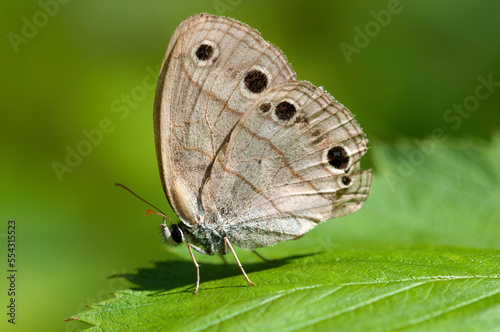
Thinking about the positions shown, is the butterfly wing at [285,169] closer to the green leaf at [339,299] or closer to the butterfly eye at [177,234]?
the butterfly eye at [177,234]

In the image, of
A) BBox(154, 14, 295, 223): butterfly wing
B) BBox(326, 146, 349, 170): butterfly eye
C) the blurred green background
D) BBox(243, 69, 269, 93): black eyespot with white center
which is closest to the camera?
BBox(154, 14, 295, 223): butterfly wing

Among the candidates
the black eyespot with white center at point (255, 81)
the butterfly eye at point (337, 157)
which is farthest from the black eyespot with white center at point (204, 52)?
the butterfly eye at point (337, 157)

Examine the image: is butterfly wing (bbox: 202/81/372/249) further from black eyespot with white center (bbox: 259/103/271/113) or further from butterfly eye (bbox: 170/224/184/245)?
butterfly eye (bbox: 170/224/184/245)

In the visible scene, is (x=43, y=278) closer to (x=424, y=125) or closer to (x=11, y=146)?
(x=11, y=146)

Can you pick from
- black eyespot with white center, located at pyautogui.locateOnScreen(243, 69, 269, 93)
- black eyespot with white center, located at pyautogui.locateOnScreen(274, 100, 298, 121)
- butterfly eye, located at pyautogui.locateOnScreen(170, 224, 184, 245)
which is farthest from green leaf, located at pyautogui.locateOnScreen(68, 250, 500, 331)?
black eyespot with white center, located at pyautogui.locateOnScreen(243, 69, 269, 93)

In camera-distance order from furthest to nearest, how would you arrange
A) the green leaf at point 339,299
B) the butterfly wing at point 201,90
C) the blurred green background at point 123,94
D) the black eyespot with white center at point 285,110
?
the blurred green background at point 123,94, the black eyespot with white center at point 285,110, the butterfly wing at point 201,90, the green leaf at point 339,299

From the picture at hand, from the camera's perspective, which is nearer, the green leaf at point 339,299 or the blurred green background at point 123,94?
the green leaf at point 339,299
